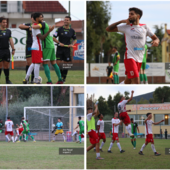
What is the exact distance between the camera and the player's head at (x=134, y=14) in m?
6.47

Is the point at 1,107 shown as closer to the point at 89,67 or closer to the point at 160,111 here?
the point at 160,111

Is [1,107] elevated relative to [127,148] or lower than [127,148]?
elevated

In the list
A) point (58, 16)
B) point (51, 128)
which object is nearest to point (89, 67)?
point (58, 16)

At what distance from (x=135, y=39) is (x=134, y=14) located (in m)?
0.55

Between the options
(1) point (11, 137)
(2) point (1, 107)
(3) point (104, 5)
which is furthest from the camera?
(3) point (104, 5)

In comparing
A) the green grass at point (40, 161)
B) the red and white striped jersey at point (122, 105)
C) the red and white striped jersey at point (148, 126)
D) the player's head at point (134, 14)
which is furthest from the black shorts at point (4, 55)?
the red and white striped jersey at point (148, 126)

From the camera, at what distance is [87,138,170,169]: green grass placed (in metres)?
7.00

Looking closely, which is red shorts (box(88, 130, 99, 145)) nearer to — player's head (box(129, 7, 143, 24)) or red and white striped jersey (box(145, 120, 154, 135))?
red and white striped jersey (box(145, 120, 154, 135))

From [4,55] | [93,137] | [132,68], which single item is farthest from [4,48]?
[132,68]

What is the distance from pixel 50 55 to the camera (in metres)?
7.59

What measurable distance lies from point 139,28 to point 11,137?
7.63 metres

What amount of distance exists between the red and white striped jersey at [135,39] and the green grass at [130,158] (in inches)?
85.4

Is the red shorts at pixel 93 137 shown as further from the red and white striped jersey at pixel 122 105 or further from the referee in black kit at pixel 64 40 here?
the referee in black kit at pixel 64 40

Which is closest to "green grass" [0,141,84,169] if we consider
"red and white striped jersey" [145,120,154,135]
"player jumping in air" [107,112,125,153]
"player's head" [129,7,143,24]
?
"player jumping in air" [107,112,125,153]
